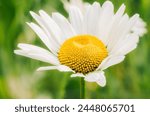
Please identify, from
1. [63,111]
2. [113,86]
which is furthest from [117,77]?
[63,111]

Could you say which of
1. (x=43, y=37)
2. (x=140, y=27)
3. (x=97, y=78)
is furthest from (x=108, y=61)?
(x=140, y=27)

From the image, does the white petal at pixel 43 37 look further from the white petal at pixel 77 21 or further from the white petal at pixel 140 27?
the white petal at pixel 140 27

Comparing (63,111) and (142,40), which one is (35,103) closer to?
(63,111)

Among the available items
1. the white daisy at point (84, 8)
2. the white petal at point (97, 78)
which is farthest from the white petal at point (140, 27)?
the white petal at point (97, 78)

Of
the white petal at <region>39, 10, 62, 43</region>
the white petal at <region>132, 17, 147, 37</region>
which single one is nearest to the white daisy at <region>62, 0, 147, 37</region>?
the white petal at <region>132, 17, 147, 37</region>

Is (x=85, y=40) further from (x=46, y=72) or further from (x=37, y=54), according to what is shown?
(x=46, y=72)

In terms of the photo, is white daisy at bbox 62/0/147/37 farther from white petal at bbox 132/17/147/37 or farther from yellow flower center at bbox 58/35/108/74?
yellow flower center at bbox 58/35/108/74
